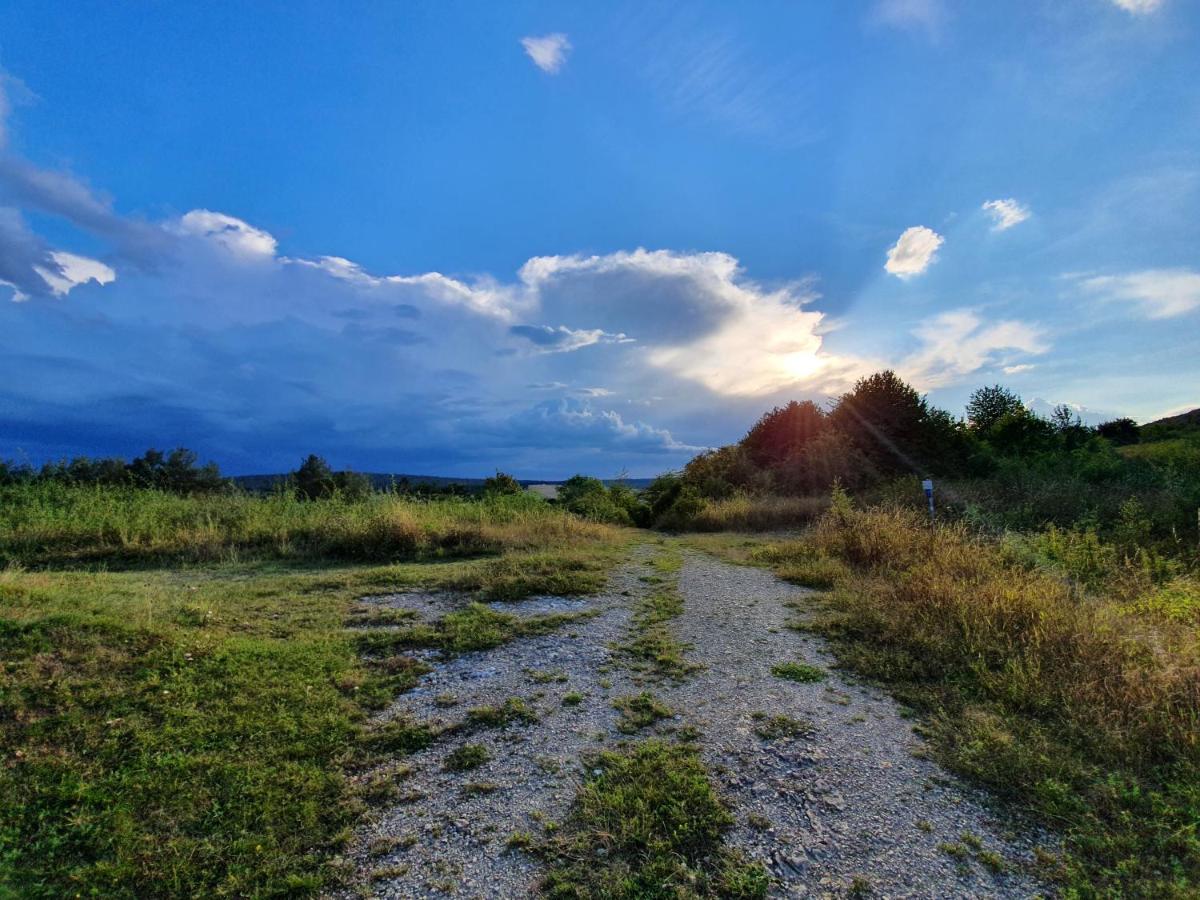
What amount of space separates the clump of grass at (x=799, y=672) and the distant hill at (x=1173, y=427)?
2908 centimetres

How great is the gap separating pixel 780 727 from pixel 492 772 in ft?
5.99

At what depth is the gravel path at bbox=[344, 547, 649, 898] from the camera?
243 cm

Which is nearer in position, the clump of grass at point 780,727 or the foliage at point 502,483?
the clump of grass at point 780,727

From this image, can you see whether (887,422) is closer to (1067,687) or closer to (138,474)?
(1067,687)

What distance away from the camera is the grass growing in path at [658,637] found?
4.71m

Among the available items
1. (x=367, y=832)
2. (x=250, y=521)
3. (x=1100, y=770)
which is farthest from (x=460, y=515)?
(x=1100, y=770)

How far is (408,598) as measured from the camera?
6832 mm

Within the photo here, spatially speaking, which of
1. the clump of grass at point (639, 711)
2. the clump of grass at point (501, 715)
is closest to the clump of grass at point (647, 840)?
the clump of grass at point (639, 711)

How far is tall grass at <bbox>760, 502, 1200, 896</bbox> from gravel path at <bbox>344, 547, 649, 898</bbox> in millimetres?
2230

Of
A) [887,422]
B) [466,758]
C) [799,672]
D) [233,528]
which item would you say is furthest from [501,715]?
[887,422]

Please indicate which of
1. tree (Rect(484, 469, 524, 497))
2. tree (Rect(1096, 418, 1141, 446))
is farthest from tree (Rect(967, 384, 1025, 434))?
tree (Rect(484, 469, 524, 497))

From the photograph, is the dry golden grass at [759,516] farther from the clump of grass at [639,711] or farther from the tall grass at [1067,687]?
the clump of grass at [639,711]

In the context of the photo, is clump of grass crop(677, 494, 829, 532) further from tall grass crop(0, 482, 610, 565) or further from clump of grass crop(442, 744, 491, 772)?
clump of grass crop(442, 744, 491, 772)

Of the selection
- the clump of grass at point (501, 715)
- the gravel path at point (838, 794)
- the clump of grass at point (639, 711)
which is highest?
the clump of grass at point (501, 715)
